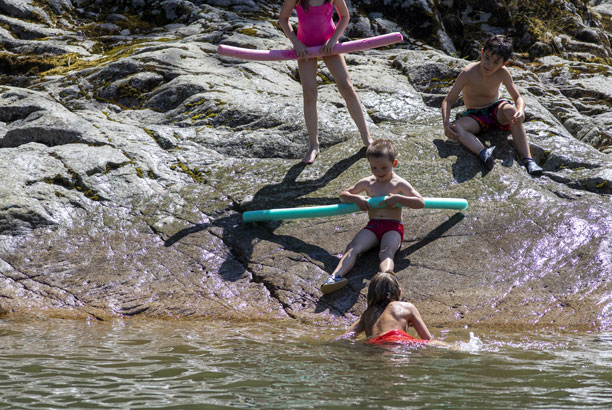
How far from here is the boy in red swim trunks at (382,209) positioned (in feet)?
19.4

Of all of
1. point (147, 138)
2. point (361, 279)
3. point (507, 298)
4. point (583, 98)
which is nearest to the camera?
point (507, 298)

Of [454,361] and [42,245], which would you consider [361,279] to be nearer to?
[454,361]

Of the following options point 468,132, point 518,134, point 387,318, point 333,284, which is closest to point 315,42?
point 468,132

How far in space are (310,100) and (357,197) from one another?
1.89 metres

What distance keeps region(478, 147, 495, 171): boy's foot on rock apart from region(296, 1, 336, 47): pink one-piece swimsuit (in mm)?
2331

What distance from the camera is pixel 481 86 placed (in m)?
7.82

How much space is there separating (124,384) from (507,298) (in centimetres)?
347

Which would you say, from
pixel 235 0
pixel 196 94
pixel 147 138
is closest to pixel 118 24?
pixel 235 0

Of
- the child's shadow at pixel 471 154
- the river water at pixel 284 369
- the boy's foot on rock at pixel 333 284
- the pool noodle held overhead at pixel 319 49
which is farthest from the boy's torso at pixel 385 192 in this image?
the pool noodle held overhead at pixel 319 49

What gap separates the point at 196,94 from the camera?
912 centimetres

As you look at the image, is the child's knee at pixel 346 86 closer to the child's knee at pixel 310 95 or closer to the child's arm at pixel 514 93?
the child's knee at pixel 310 95

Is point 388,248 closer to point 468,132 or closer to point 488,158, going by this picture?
point 488,158

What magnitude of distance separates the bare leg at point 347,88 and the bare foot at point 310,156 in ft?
2.04

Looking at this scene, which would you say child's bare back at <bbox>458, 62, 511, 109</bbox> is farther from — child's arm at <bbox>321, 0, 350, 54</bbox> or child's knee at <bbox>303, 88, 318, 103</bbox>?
child's knee at <bbox>303, 88, 318, 103</bbox>
